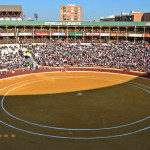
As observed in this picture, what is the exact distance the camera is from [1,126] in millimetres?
18562

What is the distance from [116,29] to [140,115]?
5969 centimetres

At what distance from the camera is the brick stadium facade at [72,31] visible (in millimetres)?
69438

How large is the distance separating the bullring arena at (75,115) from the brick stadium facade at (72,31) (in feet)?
120

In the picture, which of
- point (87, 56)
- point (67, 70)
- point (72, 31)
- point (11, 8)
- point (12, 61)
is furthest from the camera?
point (11, 8)

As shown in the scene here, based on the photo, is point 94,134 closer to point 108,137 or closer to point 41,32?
point 108,137

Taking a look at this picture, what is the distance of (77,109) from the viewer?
23547 millimetres

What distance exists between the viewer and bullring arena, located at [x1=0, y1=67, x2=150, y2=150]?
16.0m

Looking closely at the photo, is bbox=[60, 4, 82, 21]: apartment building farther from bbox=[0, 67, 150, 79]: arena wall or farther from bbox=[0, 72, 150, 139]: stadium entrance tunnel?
bbox=[0, 72, 150, 139]: stadium entrance tunnel

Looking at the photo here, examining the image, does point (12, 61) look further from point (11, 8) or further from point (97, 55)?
point (11, 8)

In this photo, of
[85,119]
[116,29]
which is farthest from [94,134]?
[116,29]

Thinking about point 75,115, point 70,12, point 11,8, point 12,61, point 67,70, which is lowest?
point 75,115

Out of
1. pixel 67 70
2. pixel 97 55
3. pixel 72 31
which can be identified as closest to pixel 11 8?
pixel 72 31

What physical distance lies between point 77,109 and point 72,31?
55.2 m

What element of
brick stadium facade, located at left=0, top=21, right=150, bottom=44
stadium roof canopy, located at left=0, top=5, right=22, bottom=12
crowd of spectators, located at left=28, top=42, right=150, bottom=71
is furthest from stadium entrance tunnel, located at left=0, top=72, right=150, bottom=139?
stadium roof canopy, located at left=0, top=5, right=22, bottom=12
